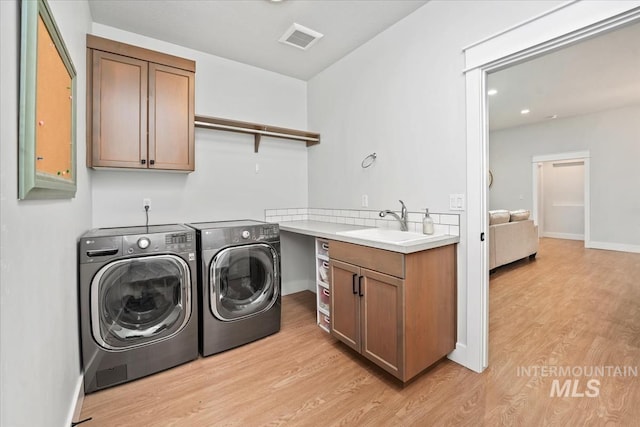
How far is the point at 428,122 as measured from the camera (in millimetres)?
2221

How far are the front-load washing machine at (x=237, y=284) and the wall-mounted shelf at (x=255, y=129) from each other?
3.57 feet

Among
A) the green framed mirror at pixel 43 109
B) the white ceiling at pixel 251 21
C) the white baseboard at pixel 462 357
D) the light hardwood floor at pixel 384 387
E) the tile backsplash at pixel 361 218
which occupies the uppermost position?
the white ceiling at pixel 251 21

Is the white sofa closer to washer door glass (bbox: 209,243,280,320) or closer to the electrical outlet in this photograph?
the electrical outlet

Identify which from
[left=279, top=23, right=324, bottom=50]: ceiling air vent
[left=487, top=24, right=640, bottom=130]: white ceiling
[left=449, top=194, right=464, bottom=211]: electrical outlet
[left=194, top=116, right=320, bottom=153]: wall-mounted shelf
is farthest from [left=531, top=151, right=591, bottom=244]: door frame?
[left=279, top=23, right=324, bottom=50]: ceiling air vent

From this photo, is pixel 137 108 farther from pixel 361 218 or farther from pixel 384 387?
pixel 384 387

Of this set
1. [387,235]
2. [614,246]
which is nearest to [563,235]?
[614,246]

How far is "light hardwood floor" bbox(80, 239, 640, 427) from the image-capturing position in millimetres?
1569

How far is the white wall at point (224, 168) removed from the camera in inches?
99.2

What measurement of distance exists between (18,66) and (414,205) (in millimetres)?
2302

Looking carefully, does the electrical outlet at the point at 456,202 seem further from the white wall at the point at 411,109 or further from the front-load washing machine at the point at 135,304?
the front-load washing machine at the point at 135,304

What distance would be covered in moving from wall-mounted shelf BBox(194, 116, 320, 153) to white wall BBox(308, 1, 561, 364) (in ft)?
0.97

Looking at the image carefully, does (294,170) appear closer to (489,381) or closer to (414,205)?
(414,205)

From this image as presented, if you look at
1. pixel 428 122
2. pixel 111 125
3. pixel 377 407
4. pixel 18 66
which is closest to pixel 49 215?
pixel 18 66

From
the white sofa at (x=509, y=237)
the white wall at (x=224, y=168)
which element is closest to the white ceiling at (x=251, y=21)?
the white wall at (x=224, y=168)
